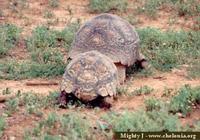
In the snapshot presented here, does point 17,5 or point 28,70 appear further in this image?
point 17,5

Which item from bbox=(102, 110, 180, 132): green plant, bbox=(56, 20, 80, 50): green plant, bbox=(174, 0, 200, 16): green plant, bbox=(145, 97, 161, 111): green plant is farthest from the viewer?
bbox=(174, 0, 200, 16): green plant

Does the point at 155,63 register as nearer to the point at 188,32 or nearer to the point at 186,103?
the point at 188,32

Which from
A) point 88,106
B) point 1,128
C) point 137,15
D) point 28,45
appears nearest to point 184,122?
point 88,106

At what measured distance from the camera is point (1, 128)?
627cm

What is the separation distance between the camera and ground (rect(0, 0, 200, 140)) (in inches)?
265

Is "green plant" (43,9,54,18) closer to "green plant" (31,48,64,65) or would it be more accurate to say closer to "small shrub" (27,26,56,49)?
"small shrub" (27,26,56,49)

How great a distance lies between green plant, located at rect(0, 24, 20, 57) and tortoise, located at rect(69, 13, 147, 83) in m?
1.60

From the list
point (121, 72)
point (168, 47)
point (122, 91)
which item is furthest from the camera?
point (168, 47)

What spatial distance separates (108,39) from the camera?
27.8 ft

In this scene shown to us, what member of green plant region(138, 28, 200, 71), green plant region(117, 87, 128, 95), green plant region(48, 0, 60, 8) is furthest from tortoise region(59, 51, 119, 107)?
green plant region(48, 0, 60, 8)

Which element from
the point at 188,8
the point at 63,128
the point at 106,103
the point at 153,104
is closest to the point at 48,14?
the point at 188,8

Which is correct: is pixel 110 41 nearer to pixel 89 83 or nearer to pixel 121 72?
pixel 121 72

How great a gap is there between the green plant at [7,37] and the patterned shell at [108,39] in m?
1.61

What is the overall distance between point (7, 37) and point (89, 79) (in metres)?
3.46
